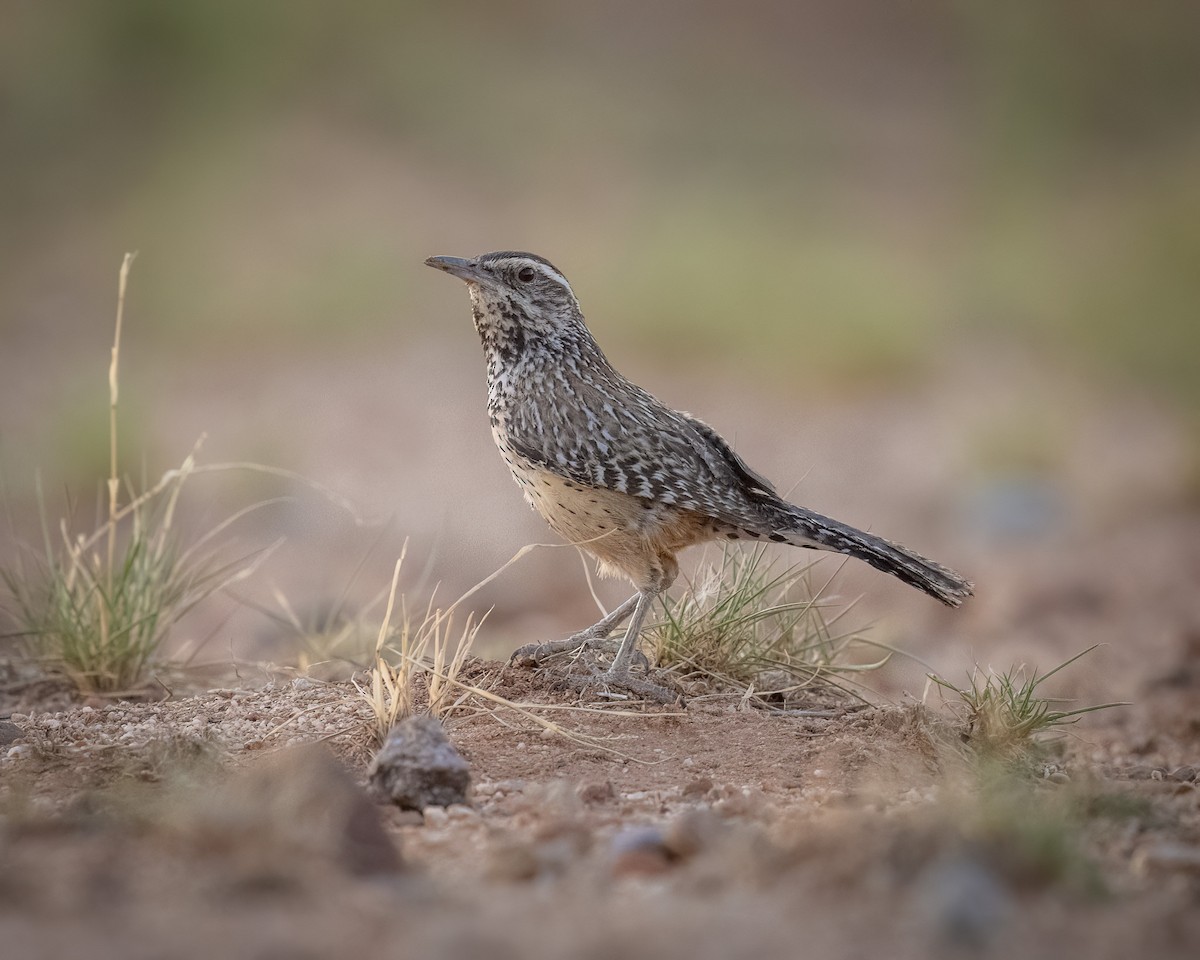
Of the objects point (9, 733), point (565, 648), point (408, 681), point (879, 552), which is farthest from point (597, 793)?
point (9, 733)

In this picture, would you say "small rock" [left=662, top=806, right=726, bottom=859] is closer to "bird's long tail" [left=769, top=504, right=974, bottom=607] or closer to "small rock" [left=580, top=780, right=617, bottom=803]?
"small rock" [left=580, top=780, right=617, bottom=803]

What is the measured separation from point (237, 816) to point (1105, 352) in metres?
13.6

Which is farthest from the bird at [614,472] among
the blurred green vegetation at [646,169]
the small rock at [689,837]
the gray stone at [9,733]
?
the blurred green vegetation at [646,169]

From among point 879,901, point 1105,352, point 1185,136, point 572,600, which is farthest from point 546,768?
point 1185,136

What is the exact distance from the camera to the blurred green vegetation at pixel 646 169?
16062mm

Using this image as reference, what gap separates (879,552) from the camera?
5.27 metres

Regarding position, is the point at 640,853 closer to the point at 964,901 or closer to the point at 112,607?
the point at 964,901

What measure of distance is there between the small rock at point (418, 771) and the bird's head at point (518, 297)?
2.24 meters

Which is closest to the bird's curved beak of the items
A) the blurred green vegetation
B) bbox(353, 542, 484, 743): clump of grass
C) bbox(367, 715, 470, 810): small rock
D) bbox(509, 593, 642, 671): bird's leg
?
bbox(509, 593, 642, 671): bird's leg

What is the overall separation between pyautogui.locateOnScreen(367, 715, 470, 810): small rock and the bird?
46.0 inches

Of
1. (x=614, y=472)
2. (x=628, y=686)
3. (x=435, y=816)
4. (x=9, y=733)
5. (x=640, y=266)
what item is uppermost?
(x=640, y=266)

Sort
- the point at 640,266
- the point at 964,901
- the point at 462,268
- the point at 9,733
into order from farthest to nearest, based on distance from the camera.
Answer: the point at 640,266, the point at 462,268, the point at 9,733, the point at 964,901

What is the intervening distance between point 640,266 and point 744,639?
11.7 metres

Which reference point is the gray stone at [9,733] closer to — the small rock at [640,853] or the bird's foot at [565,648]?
the bird's foot at [565,648]
